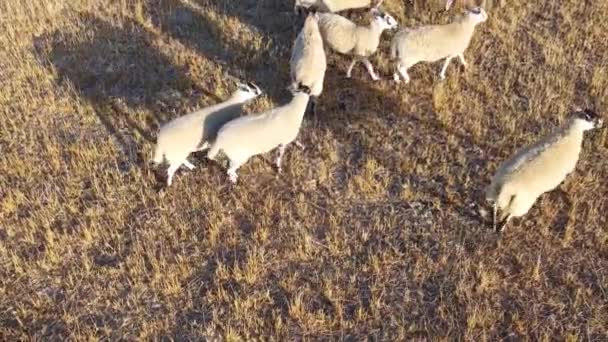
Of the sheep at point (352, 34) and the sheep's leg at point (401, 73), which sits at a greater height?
the sheep at point (352, 34)

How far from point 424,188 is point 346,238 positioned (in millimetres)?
1237

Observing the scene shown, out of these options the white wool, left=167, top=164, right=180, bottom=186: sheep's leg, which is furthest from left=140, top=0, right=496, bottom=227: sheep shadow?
left=167, top=164, right=180, bottom=186: sheep's leg

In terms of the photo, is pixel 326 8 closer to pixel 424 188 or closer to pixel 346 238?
pixel 424 188

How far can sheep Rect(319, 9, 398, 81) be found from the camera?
332 inches

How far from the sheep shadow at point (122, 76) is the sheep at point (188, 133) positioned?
0.79 metres

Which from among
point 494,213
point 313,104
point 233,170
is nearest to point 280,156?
point 233,170

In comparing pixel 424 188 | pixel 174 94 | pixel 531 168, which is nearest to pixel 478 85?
pixel 424 188

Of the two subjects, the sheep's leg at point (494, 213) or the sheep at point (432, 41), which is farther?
the sheep at point (432, 41)

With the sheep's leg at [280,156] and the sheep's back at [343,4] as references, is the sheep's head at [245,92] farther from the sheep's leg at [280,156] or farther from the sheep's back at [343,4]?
the sheep's back at [343,4]

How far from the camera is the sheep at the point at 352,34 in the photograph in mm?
8422

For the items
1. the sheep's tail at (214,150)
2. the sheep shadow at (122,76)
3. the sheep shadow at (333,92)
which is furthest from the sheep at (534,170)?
the sheep shadow at (122,76)

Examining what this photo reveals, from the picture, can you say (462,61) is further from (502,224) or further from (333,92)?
(502,224)

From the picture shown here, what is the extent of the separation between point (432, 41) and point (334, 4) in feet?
6.77

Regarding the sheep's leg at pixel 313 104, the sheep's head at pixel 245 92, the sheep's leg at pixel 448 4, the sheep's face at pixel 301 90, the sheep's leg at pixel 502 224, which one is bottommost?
the sheep's leg at pixel 502 224
